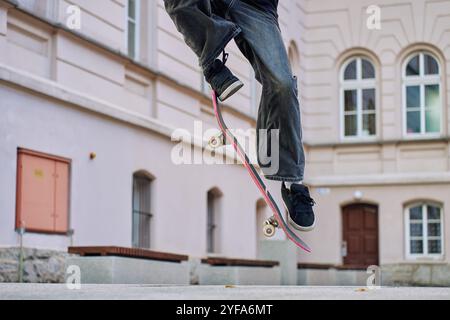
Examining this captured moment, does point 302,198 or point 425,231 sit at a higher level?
point 425,231

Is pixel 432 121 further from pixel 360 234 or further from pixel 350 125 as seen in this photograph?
pixel 360 234

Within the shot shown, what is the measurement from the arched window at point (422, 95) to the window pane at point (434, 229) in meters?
2.38

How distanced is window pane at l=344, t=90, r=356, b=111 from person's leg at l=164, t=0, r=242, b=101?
20248 mm

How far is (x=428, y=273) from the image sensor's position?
2245cm

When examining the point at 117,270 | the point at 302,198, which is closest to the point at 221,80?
the point at 302,198

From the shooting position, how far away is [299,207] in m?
5.96

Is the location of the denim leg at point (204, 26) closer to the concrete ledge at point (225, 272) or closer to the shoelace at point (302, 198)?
the shoelace at point (302, 198)

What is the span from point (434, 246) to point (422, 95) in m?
3.90

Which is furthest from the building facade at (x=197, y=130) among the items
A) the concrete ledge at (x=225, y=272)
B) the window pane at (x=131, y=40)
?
the concrete ledge at (x=225, y=272)

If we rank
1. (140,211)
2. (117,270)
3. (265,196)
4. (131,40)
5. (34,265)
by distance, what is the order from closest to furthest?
(265,196)
(117,270)
(34,265)
(140,211)
(131,40)

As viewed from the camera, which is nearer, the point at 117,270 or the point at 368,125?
the point at 117,270

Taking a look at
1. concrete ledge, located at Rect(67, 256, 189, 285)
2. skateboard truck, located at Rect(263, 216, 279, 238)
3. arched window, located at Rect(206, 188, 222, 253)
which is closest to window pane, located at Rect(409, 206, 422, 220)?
arched window, located at Rect(206, 188, 222, 253)
